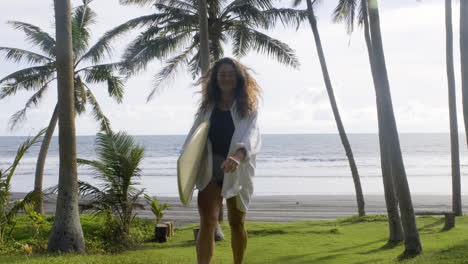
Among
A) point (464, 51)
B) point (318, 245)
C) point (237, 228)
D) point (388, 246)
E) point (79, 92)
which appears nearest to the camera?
point (237, 228)

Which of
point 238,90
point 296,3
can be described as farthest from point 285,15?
point 238,90

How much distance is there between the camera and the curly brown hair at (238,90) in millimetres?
4215

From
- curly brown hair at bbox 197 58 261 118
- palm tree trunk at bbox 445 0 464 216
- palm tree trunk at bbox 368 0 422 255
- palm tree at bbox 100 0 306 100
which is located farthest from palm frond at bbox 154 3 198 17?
curly brown hair at bbox 197 58 261 118

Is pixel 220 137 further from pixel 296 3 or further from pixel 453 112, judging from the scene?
pixel 296 3

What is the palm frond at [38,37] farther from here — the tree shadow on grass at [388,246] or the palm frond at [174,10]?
the tree shadow on grass at [388,246]

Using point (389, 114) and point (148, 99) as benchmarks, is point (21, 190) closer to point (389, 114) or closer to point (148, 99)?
point (148, 99)

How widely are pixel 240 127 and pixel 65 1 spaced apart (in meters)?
5.83

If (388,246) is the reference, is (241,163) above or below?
above

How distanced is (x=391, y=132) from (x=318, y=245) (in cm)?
278

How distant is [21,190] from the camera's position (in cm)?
3161

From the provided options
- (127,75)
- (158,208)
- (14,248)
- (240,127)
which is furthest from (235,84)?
(127,75)

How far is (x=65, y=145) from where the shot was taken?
29.9ft

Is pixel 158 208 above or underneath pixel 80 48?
underneath

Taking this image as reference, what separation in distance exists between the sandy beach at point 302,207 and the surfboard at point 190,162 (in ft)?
40.7
